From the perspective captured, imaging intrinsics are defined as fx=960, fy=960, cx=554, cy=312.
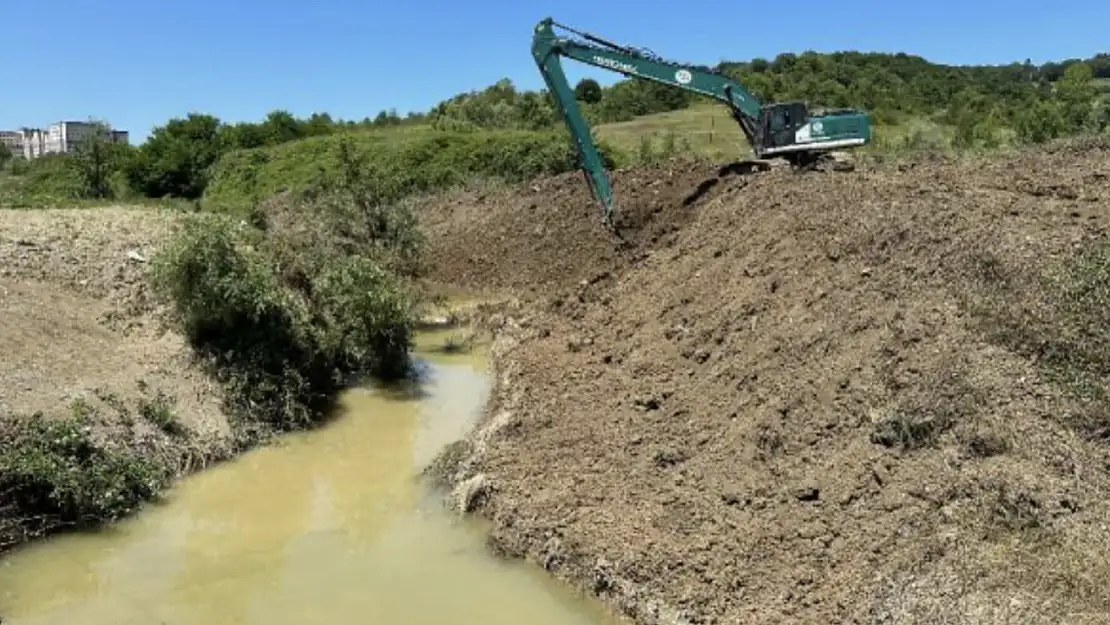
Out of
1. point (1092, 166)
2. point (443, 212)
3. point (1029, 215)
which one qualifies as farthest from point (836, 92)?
point (1029, 215)

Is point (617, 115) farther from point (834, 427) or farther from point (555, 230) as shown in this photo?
point (834, 427)

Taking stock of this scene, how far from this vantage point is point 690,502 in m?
10.9

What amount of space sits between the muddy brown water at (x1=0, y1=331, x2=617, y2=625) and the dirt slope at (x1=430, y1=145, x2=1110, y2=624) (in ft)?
2.15

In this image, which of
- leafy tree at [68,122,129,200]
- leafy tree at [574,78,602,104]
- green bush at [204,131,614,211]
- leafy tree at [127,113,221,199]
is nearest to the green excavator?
green bush at [204,131,614,211]

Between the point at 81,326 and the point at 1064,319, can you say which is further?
the point at 81,326

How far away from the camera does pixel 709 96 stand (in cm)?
2311

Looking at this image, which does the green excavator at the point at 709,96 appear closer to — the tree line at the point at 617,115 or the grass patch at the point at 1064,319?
the grass patch at the point at 1064,319

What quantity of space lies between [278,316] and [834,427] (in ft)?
32.5

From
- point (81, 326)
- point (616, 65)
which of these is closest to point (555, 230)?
point (616, 65)

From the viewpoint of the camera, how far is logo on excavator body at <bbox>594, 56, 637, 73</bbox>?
2266 centimetres

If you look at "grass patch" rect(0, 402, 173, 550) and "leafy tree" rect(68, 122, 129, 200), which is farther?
"leafy tree" rect(68, 122, 129, 200)

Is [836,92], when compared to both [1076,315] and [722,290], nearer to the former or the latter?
[722,290]

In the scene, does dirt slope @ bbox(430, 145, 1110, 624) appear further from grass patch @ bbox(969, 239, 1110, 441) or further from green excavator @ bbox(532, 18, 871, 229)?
green excavator @ bbox(532, 18, 871, 229)

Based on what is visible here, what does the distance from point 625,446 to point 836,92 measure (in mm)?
64052
